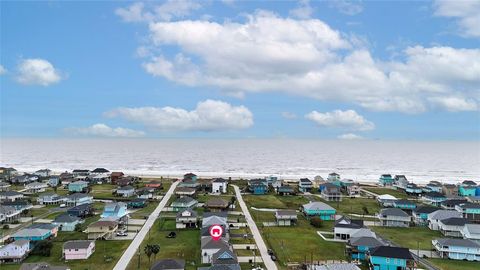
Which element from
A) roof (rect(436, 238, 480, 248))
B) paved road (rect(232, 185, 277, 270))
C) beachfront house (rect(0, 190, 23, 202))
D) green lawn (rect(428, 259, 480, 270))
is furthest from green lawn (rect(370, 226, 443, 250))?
beachfront house (rect(0, 190, 23, 202))

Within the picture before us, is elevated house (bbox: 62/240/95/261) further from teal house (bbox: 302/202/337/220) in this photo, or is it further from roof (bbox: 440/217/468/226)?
roof (bbox: 440/217/468/226)

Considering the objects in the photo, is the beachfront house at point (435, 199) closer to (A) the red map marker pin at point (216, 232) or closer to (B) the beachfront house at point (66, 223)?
(A) the red map marker pin at point (216, 232)

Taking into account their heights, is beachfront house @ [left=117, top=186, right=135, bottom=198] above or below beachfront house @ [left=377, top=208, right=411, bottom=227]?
above

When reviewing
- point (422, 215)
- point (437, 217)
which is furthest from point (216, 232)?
point (422, 215)

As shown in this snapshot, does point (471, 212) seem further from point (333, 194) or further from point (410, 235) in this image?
point (333, 194)

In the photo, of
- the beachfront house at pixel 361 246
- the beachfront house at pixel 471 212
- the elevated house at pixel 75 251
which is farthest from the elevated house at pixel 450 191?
the elevated house at pixel 75 251
